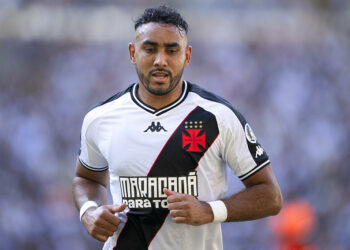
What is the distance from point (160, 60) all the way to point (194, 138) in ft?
1.44

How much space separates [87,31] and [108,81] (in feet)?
4.40

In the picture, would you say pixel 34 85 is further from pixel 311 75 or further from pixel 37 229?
pixel 311 75

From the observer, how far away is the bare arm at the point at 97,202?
286cm

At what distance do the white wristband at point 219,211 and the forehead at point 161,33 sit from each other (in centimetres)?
86

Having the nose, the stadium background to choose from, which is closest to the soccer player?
the nose

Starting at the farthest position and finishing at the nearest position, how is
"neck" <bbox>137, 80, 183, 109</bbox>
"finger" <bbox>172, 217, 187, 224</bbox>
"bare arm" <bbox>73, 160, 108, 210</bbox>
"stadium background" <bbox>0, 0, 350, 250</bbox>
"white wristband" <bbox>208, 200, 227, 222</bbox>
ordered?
"stadium background" <bbox>0, 0, 350, 250</bbox>
"bare arm" <bbox>73, 160, 108, 210</bbox>
"neck" <bbox>137, 80, 183, 109</bbox>
"white wristband" <bbox>208, 200, 227, 222</bbox>
"finger" <bbox>172, 217, 187, 224</bbox>

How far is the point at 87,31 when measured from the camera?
10.4 m

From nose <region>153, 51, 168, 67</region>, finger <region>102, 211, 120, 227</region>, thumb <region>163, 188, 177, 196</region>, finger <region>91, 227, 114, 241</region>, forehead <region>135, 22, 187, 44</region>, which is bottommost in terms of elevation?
finger <region>91, 227, 114, 241</region>

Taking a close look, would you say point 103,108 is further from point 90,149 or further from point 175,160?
point 175,160

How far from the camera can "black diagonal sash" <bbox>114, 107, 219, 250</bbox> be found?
292 centimetres

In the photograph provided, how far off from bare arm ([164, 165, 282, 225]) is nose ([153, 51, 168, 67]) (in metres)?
0.65

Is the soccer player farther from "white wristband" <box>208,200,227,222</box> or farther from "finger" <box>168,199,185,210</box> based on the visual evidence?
"finger" <box>168,199,185,210</box>

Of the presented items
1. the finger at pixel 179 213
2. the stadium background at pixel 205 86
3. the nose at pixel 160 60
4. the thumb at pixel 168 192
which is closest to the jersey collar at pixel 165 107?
the nose at pixel 160 60

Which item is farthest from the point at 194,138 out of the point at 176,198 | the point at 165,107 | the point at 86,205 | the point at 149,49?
the point at 86,205
